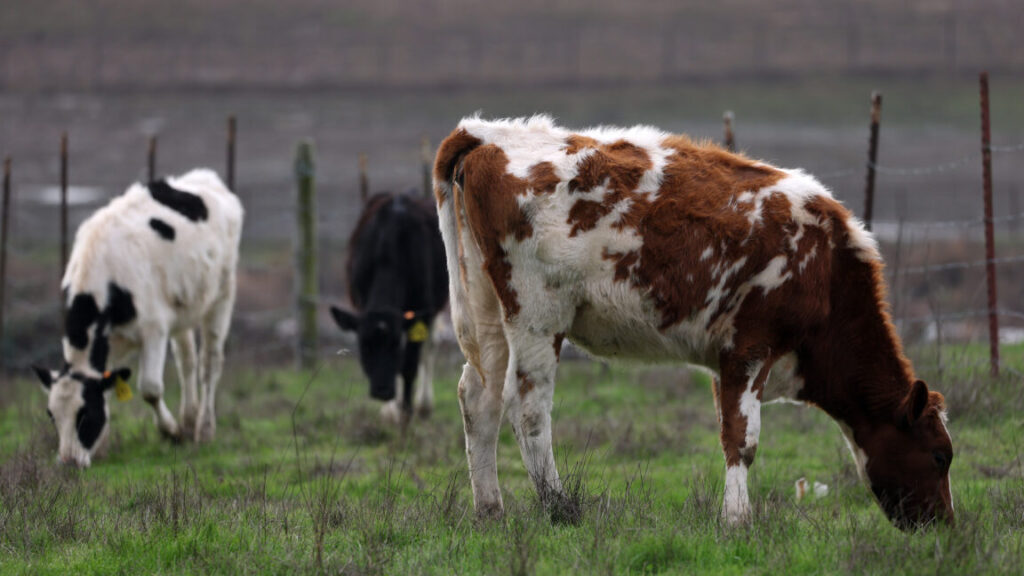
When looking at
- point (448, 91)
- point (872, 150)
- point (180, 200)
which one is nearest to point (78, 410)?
point (180, 200)

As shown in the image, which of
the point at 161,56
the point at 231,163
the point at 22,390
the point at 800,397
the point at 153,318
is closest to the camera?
the point at 800,397

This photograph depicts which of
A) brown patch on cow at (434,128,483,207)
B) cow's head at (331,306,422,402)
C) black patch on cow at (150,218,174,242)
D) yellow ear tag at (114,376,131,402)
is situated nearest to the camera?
brown patch on cow at (434,128,483,207)

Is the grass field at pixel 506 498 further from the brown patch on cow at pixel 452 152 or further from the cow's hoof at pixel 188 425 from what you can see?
the brown patch on cow at pixel 452 152

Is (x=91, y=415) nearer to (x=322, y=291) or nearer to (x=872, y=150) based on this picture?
(x=872, y=150)

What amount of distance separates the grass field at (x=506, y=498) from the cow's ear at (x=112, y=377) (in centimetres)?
64

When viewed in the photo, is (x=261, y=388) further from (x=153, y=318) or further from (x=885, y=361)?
(x=885, y=361)

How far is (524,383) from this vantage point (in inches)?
265

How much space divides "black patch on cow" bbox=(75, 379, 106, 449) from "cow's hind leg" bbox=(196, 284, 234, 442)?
1284 mm

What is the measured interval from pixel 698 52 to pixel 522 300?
64.9 meters

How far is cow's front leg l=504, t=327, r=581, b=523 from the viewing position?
670cm

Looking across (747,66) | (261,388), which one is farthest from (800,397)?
(747,66)

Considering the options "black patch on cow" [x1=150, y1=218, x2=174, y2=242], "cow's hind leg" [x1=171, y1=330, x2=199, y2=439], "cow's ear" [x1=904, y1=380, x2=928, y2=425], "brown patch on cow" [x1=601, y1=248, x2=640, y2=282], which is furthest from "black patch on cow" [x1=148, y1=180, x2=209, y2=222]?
"cow's ear" [x1=904, y1=380, x2=928, y2=425]

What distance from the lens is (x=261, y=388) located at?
14.3 m

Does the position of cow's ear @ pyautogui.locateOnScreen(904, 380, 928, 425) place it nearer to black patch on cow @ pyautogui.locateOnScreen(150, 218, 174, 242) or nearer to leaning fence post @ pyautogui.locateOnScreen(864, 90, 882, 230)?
leaning fence post @ pyautogui.locateOnScreen(864, 90, 882, 230)
